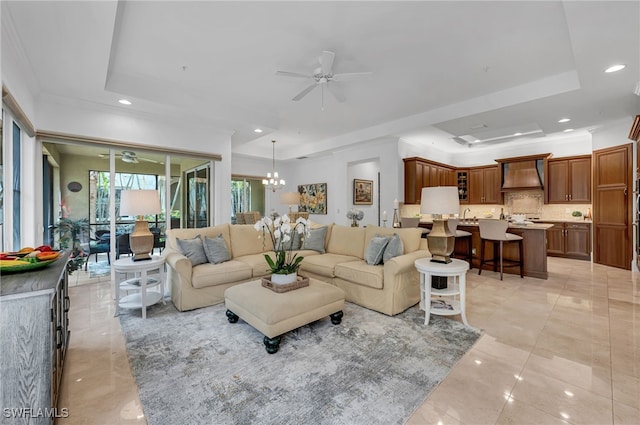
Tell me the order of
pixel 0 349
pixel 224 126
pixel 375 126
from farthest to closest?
pixel 375 126, pixel 224 126, pixel 0 349

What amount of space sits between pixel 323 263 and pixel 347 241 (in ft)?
2.15

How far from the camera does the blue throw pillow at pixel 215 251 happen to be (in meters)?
3.60

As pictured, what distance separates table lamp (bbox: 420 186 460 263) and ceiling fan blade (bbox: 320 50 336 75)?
1.72 m

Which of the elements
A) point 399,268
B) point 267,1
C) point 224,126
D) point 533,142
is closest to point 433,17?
point 267,1

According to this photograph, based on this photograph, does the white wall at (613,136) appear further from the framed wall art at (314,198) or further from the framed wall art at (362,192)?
the framed wall art at (314,198)

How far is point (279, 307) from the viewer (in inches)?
93.4

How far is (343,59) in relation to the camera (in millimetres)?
3266

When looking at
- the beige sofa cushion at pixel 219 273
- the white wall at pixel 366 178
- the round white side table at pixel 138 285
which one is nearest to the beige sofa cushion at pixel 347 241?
the beige sofa cushion at pixel 219 273

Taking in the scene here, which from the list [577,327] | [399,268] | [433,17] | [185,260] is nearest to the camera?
[433,17]

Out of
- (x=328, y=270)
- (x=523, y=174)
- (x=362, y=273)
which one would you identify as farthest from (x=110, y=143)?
(x=523, y=174)

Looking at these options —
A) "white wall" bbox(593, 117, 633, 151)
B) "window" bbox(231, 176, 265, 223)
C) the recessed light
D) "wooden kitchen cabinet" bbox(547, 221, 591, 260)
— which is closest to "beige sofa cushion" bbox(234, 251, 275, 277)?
the recessed light

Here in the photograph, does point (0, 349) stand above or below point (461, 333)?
above

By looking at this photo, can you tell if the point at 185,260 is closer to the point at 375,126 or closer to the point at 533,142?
the point at 375,126

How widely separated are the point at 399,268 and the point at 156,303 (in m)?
2.92
